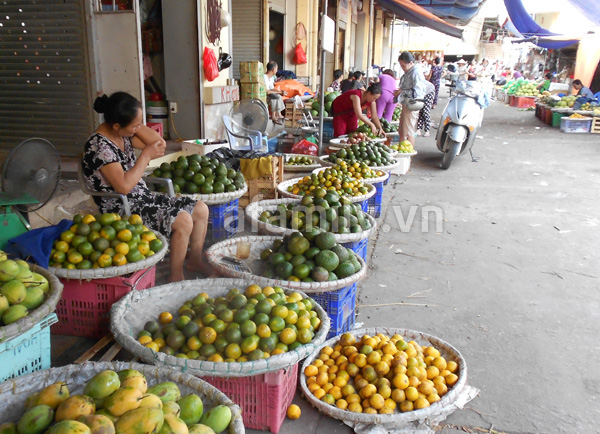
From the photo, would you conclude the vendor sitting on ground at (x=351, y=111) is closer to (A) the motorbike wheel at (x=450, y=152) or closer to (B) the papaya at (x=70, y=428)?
(A) the motorbike wheel at (x=450, y=152)

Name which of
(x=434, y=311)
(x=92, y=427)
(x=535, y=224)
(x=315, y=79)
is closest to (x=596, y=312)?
(x=434, y=311)

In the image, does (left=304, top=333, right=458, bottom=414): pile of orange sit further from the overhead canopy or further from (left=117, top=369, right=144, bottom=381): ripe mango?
the overhead canopy

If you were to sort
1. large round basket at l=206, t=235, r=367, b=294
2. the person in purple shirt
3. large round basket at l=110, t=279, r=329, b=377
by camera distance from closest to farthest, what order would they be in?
large round basket at l=110, t=279, r=329, b=377 < large round basket at l=206, t=235, r=367, b=294 < the person in purple shirt

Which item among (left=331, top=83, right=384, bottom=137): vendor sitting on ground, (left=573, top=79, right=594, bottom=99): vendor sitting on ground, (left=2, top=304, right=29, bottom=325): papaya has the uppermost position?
(left=573, top=79, right=594, bottom=99): vendor sitting on ground

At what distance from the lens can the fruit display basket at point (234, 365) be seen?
2117mm

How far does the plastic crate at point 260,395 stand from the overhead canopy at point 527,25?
20411 mm

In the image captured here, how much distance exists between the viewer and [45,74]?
5500 millimetres

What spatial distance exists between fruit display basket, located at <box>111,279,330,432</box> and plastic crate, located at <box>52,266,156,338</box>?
0.88 feet

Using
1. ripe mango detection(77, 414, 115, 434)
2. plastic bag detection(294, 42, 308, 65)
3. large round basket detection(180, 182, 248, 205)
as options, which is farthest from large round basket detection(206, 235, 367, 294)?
plastic bag detection(294, 42, 308, 65)

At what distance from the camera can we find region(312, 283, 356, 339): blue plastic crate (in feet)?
9.62

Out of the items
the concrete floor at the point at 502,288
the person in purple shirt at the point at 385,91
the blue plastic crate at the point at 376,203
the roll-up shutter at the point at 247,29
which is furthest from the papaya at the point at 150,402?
the roll-up shutter at the point at 247,29

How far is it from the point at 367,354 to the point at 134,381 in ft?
4.31

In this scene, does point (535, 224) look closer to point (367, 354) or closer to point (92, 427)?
point (367, 354)

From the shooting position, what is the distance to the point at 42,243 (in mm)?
2795
